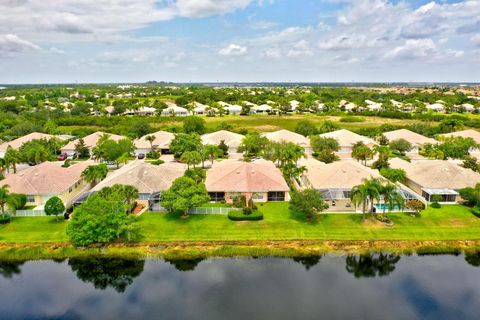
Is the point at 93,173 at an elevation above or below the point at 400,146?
above

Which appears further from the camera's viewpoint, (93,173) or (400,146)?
(400,146)

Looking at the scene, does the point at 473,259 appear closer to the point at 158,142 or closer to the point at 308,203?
the point at 308,203

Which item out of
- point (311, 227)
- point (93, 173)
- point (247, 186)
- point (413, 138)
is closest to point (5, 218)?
point (93, 173)

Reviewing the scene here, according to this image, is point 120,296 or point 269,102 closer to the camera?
point 120,296

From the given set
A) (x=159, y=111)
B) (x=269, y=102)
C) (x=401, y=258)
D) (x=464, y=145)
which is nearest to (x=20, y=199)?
(x=401, y=258)

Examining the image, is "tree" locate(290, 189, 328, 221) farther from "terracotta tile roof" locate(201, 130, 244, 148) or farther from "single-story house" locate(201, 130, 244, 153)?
"terracotta tile roof" locate(201, 130, 244, 148)

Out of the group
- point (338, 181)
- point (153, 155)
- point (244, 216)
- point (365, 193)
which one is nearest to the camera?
point (365, 193)

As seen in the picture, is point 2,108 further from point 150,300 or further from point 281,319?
point 281,319
